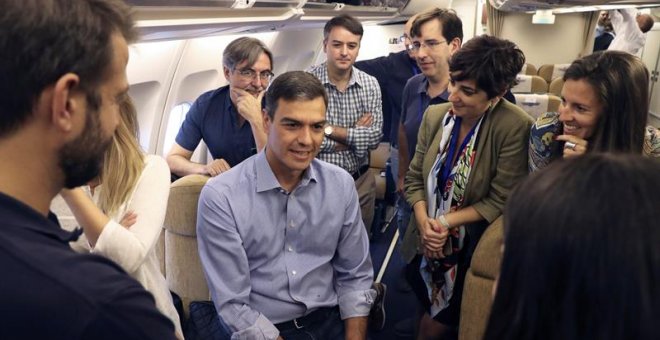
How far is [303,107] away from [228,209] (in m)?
0.54

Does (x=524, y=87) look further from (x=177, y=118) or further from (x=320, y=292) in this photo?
(x=320, y=292)

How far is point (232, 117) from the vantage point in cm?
292

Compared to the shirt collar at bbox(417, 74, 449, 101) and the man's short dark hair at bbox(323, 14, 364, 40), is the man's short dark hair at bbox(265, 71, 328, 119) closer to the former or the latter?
the shirt collar at bbox(417, 74, 449, 101)

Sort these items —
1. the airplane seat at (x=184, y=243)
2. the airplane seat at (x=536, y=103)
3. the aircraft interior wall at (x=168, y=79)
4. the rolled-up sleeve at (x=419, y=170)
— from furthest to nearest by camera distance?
the airplane seat at (x=536, y=103) → the aircraft interior wall at (x=168, y=79) → the rolled-up sleeve at (x=419, y=170) → the airplane seat at (x=184, y=243)

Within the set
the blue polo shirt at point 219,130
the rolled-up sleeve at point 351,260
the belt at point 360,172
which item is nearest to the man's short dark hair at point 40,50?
the rolled-up sleeve at point 351,260

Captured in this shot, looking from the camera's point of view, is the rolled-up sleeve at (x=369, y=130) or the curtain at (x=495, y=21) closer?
the rolled-up sleeve at (x=369, y=130)

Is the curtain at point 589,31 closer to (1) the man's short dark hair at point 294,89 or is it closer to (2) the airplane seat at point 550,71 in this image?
(2) the airplane seat at point 550,71

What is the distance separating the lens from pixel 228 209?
1963 mm

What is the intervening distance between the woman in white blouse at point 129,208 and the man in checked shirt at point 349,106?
153cm

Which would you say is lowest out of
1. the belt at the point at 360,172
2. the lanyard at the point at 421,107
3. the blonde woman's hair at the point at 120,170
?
the belt at the point at 360,172

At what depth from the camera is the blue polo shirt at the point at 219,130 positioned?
2904mm

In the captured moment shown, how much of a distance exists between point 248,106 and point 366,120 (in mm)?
873

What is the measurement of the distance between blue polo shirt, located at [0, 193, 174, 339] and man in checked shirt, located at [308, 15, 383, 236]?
2.34m

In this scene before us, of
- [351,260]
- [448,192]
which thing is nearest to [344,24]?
[448,192]
